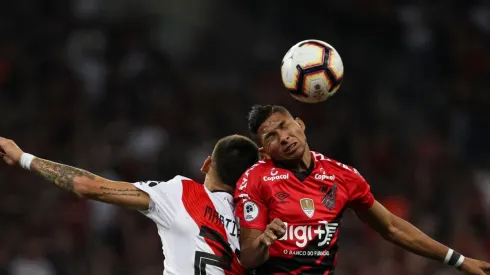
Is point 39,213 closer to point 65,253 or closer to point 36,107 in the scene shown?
point 65,253

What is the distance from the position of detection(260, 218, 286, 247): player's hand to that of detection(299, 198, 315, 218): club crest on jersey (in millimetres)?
584

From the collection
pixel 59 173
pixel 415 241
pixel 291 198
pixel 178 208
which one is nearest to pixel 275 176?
pixel 291 198

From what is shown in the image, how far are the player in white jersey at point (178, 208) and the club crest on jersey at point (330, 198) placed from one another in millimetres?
583

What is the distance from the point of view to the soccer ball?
21.5 ft

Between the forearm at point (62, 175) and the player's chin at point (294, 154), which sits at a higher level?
the player's chin at point (294, 154)

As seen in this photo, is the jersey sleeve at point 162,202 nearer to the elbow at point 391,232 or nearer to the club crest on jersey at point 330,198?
the club crest on jersey at point 330,198

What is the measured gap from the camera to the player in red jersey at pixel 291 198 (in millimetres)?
5898

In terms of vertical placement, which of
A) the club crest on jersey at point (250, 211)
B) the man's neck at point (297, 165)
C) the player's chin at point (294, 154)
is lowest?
the club crest on jersey at point (250, 211)

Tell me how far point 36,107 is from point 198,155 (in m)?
2.09

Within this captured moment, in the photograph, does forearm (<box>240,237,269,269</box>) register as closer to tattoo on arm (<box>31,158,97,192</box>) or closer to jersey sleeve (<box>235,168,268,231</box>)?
jersey sleeve (<box>235,168,268,231</box>)

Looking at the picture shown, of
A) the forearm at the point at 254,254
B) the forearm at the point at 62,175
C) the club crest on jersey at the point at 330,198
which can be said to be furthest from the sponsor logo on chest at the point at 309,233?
the forearm at the point at 62,175

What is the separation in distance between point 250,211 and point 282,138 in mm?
497

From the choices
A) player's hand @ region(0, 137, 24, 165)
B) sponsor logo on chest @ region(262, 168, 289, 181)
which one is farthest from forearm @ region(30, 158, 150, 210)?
sponsor logo on chest @ region(262, 168, 289, 181)

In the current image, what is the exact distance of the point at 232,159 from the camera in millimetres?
6328
